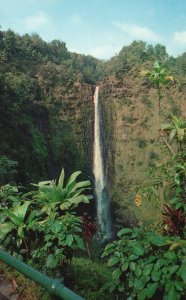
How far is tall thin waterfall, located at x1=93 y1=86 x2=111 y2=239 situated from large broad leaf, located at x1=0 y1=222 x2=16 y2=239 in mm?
18467

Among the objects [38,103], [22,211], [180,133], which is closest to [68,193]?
[22,211]

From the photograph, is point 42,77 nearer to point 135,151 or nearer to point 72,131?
point 72,131

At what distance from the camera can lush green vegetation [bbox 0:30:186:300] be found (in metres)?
2.87

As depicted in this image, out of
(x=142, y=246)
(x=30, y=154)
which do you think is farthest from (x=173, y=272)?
(x=30, y=154)

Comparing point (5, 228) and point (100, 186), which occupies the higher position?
point (5, 228)

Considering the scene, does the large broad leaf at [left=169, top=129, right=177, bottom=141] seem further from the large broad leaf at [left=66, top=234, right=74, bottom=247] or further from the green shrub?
the large broad leaf at [left=66, top=234, right=74, bottom=247]

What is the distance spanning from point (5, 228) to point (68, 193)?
2.87 ft

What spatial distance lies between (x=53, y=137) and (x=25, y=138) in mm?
4673

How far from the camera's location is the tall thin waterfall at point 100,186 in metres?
23.3

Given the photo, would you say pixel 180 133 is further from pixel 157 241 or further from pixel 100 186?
pixel 100 186

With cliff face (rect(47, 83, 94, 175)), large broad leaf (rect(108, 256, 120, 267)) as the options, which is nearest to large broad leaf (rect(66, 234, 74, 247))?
large broad leaf (rect(108, 256, 120, 267))

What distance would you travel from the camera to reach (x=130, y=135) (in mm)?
27172

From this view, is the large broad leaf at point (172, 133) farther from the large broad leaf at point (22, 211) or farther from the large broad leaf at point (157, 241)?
the large broad leaf at point (157, 241)

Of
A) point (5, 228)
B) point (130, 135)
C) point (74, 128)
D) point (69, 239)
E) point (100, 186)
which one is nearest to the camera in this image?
point (69, 239)
